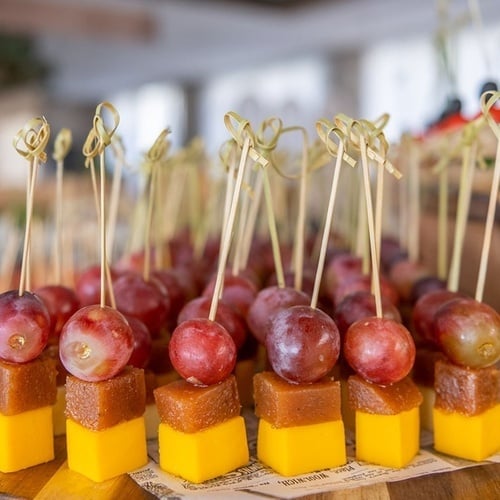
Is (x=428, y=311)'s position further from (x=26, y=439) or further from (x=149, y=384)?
(x=26, y=439)

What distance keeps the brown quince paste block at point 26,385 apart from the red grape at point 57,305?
13 cm

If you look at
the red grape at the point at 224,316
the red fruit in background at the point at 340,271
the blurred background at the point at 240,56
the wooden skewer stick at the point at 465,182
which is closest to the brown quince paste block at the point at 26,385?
the red grape at the point at 224,316

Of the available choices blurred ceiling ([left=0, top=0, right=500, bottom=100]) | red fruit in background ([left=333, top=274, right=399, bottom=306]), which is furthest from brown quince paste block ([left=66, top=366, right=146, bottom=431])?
blurred ceiling ([left=0, top=0, right=500, bottom=100])

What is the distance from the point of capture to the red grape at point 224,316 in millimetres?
1061

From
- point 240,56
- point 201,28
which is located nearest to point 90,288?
point 201,28

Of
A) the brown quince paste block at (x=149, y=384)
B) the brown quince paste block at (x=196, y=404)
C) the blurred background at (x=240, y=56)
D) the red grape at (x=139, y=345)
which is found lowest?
the brown quince paste block at (x=149, y=384)

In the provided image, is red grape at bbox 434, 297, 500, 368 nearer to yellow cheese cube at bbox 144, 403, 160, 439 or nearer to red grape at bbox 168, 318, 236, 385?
red grape at bbox 168, 318, 236, 385

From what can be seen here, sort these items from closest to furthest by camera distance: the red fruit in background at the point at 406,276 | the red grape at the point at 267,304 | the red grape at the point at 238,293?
the red grape at the point at 267,304 → the red grape at the point at 238,293 → the red fruit in background at the point at 406,276

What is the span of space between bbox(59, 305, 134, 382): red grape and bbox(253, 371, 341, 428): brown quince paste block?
214mm

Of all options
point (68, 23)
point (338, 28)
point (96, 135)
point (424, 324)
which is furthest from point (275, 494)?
point (338, 28)

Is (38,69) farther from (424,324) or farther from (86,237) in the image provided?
(424,324)

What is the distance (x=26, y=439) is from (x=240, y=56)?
338 inches

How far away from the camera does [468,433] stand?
38.6 inches

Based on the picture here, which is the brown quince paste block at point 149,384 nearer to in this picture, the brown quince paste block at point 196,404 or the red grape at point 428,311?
the brown quince paste block at point 196,404
